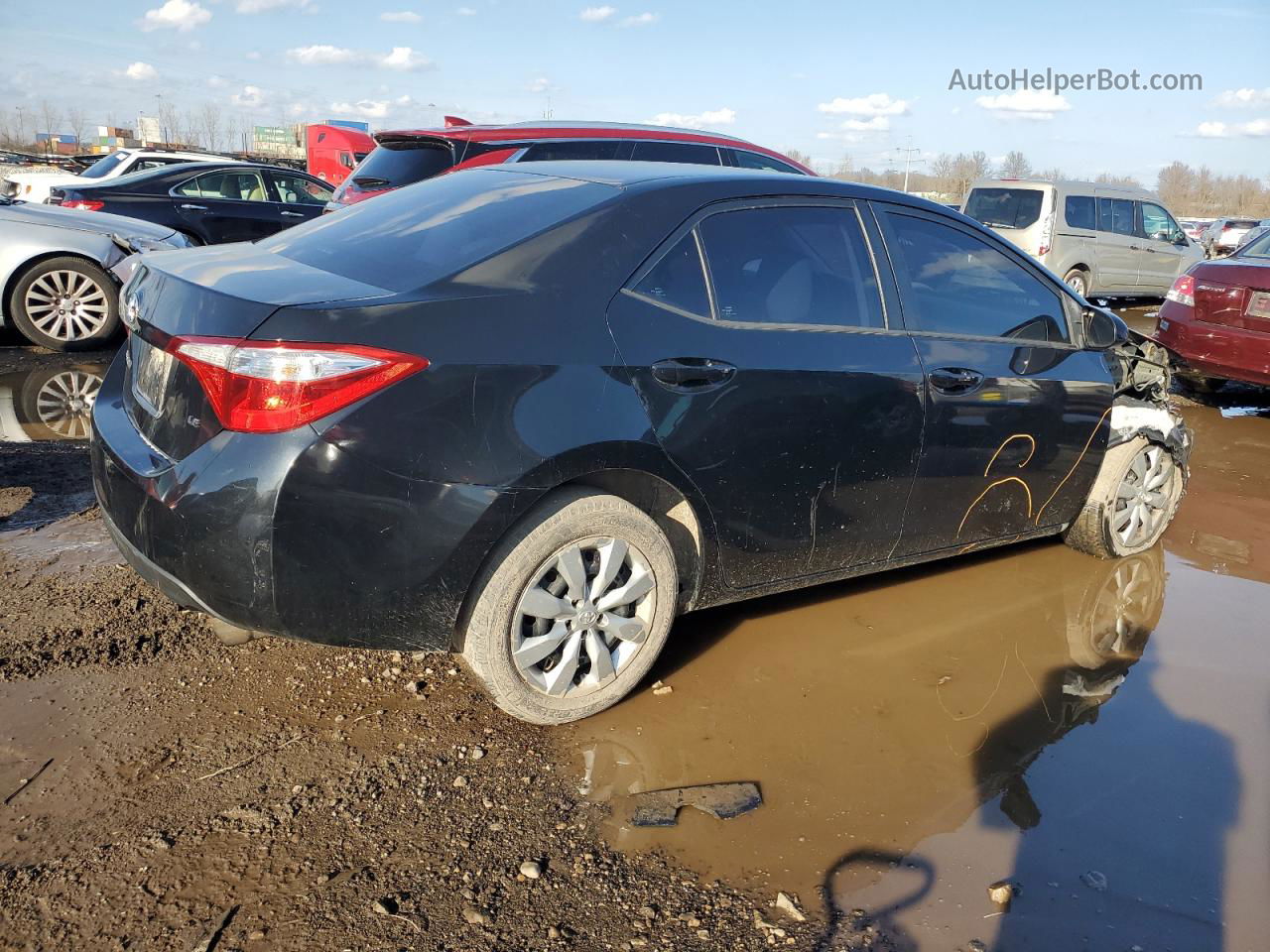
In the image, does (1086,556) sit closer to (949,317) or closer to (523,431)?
(949,317)

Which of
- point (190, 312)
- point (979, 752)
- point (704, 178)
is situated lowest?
point (979, 752)

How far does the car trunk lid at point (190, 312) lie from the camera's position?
2557mm

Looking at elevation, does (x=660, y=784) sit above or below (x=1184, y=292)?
below

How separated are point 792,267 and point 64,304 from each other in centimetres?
660

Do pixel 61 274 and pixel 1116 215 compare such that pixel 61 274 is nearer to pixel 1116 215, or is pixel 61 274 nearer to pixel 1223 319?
pixel 1223 319

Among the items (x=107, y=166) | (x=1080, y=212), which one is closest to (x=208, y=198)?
(x=107, y=166)

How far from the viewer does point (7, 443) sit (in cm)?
536

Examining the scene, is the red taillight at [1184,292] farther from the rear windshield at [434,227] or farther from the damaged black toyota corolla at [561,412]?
the rear windshield at [434,227]

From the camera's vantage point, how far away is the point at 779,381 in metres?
3.18

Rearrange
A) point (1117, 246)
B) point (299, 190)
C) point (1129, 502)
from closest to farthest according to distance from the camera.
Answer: point (1129, 502)
point (299, 190)
point (1117, 246)

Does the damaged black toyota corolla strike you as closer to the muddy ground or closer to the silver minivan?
the muddy ground

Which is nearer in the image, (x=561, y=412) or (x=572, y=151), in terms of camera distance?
(x=561, y=412)

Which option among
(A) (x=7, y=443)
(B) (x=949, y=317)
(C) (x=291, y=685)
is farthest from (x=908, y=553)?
Result: (A) (x=7, y=443)

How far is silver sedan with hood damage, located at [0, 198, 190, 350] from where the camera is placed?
752 centimetres
